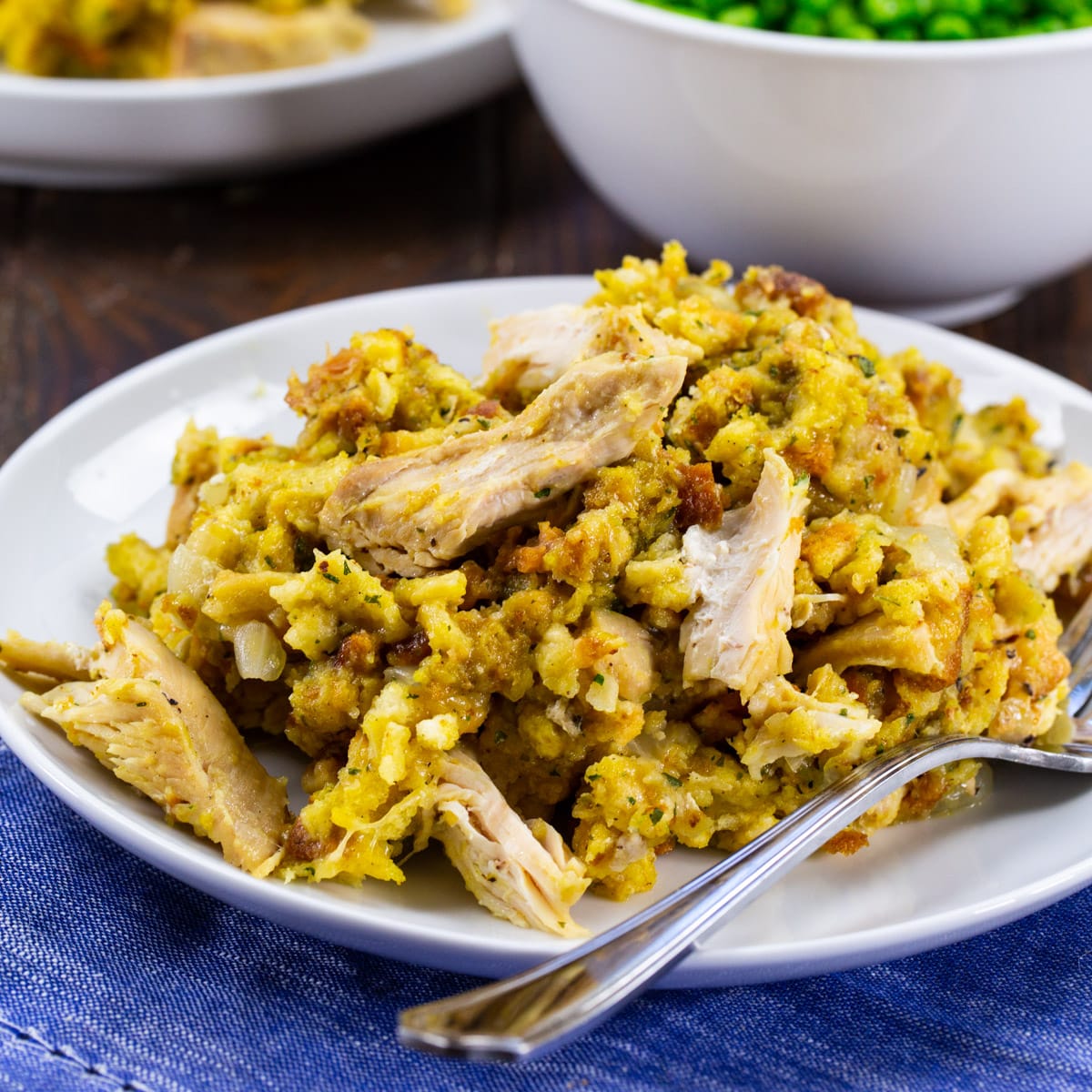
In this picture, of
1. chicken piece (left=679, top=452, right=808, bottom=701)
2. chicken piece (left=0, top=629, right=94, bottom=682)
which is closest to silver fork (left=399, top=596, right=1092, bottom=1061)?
chicken piece (left=679, top=452, right=808, bottom=701)

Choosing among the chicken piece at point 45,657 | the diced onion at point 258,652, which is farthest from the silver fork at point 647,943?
the chicken piece at point 45,657

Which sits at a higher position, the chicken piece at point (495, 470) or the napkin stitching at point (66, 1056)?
the chicken piece at point (495, 470)

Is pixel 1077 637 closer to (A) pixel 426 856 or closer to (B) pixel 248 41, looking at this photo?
(A) pixel 426 856

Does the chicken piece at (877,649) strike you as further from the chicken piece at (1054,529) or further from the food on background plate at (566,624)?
the chicken piece at (1054,529)

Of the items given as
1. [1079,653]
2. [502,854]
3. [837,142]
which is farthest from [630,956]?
[837,142]

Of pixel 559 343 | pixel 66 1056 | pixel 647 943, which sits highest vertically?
pixel 559 343
